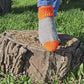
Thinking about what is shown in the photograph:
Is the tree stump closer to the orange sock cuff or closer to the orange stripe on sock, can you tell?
the orange stripe on sock

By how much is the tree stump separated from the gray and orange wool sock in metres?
0.10

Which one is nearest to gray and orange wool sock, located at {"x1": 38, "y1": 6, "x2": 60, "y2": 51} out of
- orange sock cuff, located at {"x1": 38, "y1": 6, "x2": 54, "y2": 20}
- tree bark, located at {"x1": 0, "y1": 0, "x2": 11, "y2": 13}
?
orange sock cuff, located at {"x1": 38, "y1": 6, "x2": 54, "y2": 20}

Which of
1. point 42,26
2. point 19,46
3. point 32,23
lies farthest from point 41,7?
point 32,23

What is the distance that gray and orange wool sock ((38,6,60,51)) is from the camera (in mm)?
2125

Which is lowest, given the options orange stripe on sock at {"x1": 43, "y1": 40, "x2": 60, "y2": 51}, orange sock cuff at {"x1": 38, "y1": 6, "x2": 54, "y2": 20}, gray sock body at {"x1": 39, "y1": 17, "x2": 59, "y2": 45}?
orange stripe on sock at {"x1": 43, "y1": 40, "x2": 60, "y2": 51}

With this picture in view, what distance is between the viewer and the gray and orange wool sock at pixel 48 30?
→ 6.97 feet

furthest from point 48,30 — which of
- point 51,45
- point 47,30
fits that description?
point 51,45

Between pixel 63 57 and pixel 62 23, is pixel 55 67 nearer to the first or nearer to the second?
pixel 63 57

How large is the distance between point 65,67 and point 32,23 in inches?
93.2

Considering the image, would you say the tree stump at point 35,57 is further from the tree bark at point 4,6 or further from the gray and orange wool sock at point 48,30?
the tree bark at point 4,6

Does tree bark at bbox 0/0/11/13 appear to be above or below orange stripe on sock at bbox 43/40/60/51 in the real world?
above

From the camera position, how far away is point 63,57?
2.21m

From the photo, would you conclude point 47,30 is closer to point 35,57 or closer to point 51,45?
point 51,45

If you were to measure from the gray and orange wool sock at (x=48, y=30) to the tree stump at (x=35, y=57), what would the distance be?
95mm
